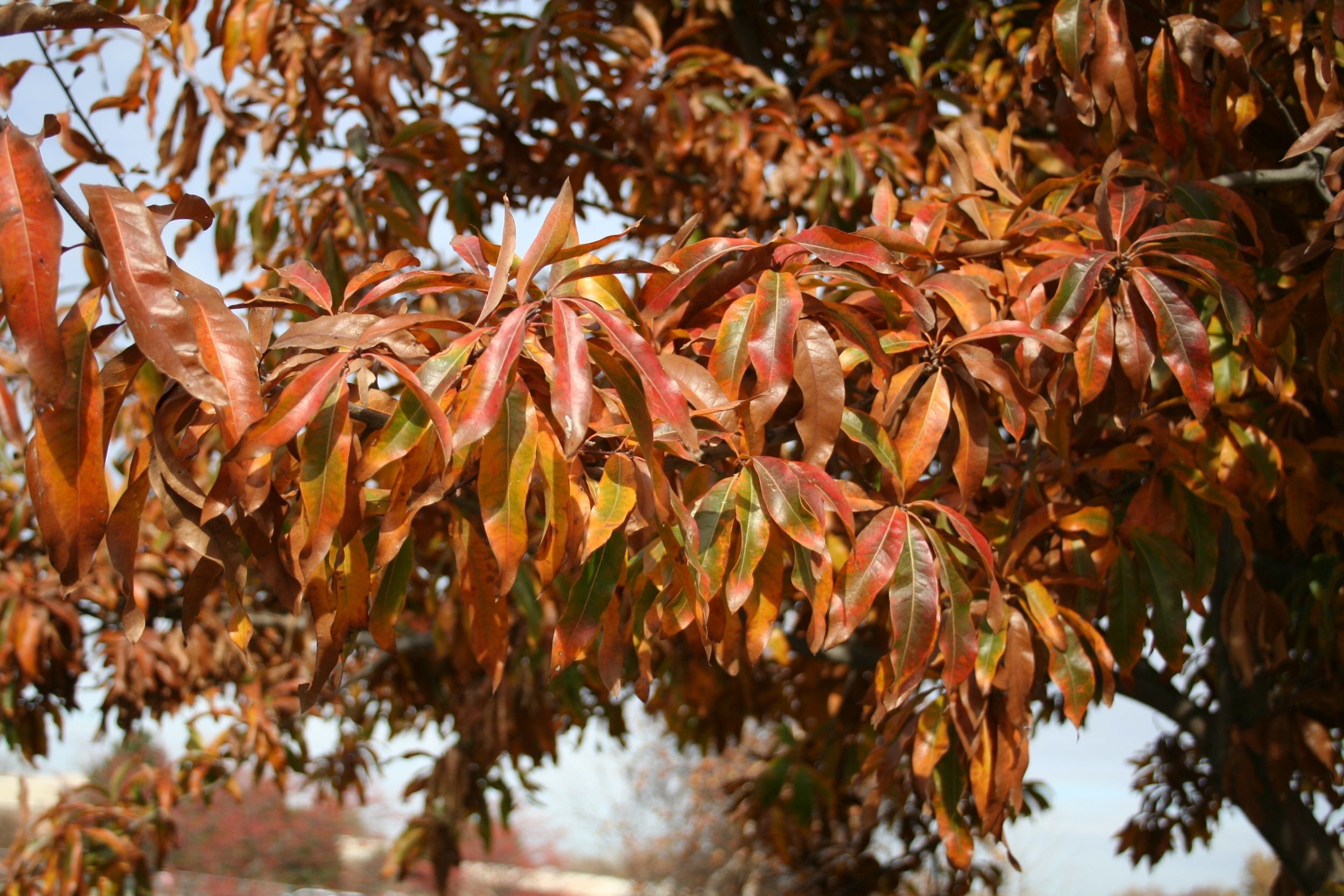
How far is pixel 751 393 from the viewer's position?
45.3 inches

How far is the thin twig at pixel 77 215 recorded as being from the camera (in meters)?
0.77

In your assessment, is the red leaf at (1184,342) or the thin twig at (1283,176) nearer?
the red leaf at (1184,342)

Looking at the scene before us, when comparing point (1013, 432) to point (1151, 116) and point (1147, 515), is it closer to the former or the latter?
point (1147, 515)

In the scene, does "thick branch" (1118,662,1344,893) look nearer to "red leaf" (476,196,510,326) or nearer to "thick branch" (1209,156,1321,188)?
"thick branch" (1209,156,1321,188)

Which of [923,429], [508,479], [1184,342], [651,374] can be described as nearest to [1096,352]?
[1184,342]

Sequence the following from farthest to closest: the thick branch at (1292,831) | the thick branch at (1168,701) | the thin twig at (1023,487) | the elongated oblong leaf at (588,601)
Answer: the thick branch at (1168,701), the thick branch at (1292,831), the thin twig at (1023,487), the elongated oblong leaf at (588,601)

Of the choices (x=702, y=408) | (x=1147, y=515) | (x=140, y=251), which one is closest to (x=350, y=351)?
(x=140, y=251)

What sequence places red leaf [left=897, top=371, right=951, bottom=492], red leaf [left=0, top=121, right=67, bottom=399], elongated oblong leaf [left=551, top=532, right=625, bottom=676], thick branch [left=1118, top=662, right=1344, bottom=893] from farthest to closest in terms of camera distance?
thick branch [left=1118, top=662, right=1344, bottom=893], red leaf [left=897, top=371, right=951, bottom=492], elongated oblong leaf [left=551, top=532, right=625, bottom=676], red leaf [left=0, top=121, right=67, bottom=399]

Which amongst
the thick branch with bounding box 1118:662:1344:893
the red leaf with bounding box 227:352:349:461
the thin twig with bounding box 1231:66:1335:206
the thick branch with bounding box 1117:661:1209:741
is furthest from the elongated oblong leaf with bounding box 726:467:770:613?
the thick branch with bounding box 1117:661:1209:741

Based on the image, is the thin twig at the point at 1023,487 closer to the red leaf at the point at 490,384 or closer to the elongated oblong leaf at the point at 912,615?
the elongated oblong leaf at the point at 912,615

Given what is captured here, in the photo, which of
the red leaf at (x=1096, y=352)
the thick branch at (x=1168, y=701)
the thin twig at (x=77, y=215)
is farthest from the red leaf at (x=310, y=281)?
the thick branch at (x=1168, y=701)

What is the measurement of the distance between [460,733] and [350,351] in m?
2.57

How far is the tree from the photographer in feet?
2.61

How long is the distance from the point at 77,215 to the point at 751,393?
67 cm
